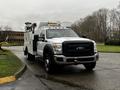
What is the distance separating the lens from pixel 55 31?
14133 millimetres

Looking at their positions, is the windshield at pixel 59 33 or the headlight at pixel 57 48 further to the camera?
the windshield at pixel 59 33

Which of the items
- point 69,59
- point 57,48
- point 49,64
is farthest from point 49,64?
point 69,59

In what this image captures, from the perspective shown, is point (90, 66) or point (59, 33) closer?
point (90, 66)

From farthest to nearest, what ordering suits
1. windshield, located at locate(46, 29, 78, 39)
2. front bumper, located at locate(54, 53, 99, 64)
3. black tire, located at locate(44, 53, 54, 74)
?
1. windshield, located at locate(46, 29, 78, 39)
2. black tire, located at locate(44, 53, 54, 74)
3. front bumper, located at locate(54, 53, 99, 64)

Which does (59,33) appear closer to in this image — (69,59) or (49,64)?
(49,64)

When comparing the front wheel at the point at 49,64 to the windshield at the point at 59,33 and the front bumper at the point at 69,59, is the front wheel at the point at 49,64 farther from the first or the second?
the windshield at the point at 59,33

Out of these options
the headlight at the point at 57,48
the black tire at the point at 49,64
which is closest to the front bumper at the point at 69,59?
the headlight at the point at 57,48

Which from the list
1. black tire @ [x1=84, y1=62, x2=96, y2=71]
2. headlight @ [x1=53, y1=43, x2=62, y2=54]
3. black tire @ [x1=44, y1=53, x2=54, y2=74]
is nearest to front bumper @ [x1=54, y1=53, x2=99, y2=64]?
headlight @ [x1=53, y1=43, x2=62, y2=54]

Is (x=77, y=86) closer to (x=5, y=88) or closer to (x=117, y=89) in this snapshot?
(x=117, y=89)

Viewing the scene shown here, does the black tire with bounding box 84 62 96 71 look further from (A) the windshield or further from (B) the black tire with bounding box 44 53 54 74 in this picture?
(B) the black tire with bounding box 44 53 54 74

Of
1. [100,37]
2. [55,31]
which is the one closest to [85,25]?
[100,37]

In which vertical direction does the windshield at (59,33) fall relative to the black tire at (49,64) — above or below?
above

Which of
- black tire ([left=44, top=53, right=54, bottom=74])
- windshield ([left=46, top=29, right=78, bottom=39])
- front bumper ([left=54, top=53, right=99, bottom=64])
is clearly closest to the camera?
front bumper ([left=54, top=53, right=99, bottom=64])

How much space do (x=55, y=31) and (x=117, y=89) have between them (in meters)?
6.21
